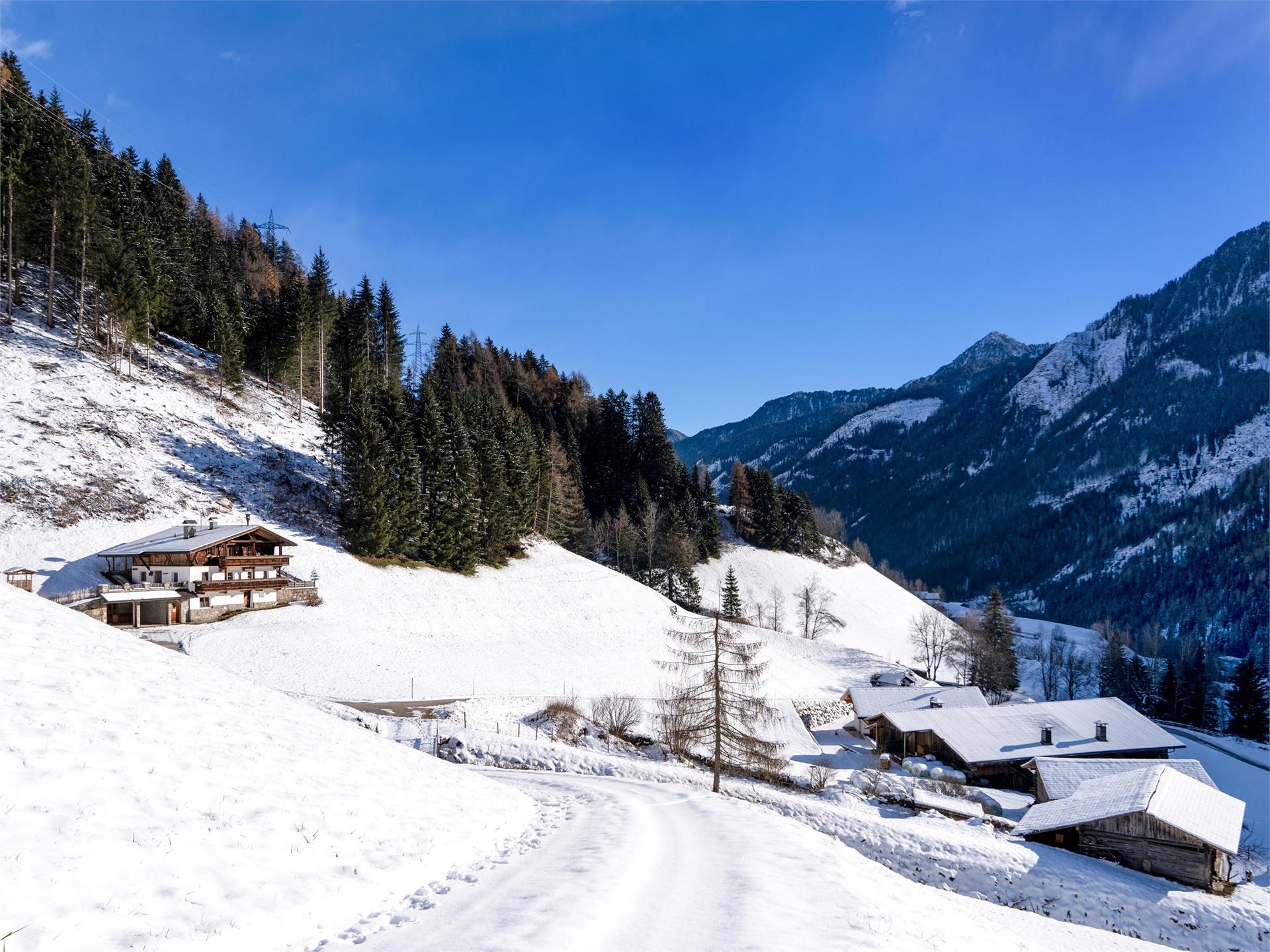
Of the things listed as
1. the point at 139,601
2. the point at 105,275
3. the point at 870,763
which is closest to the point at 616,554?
the point at 870,763

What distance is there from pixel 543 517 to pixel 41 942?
68028mm

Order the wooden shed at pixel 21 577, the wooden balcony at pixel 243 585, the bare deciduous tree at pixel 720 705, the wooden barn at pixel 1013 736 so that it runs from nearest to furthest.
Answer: the bare deciduous tree at pixel 720 705, the wooden shed at pixel 21 577, the wooden balcony at pixel 243 585, the wooden barn at pixel 1013 736

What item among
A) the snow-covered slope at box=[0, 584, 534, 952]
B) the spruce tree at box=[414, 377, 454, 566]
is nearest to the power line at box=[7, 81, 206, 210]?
the spruce tree at box=[414, 377, 454, 566]

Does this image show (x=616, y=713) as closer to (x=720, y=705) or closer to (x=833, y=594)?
(x=720, y=705)

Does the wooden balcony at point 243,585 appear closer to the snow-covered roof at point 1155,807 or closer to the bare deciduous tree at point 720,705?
the bare deciduous tree at point 720,705

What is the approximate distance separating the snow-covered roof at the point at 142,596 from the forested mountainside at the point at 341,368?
43.0 ft

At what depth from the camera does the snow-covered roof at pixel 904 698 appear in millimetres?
46938

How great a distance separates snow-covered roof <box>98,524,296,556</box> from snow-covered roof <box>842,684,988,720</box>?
46143mm

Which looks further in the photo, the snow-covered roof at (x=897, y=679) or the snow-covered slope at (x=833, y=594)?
the snow-covered slope at (x=833, y=594)

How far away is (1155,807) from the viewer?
78.0 feet

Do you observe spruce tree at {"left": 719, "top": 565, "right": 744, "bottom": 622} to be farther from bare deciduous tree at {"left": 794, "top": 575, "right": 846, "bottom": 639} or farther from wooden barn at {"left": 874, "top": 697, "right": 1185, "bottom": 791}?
wooden barn at {"left": 874, "top": 697, "right": 1185, "bottom": 791}

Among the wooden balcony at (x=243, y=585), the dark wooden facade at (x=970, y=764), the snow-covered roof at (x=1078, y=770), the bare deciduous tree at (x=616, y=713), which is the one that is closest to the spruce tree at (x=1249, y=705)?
the dark wooden facade at (x=970, y=764)

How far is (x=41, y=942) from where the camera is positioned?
216 inches

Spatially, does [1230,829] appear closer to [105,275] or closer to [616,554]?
[616,554]
